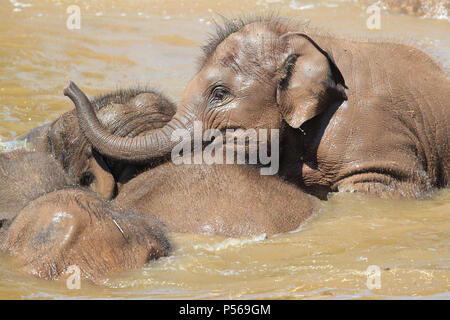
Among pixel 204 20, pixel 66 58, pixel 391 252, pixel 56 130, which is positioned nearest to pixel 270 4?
pixel 204 20

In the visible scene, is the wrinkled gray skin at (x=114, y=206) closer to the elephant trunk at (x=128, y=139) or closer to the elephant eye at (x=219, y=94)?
the elephant trunk at (x=128, y=139)

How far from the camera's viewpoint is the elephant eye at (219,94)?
26.7 ft

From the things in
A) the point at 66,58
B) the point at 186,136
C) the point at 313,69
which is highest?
the point at 313,69

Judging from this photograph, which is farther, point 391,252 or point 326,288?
point 391,252

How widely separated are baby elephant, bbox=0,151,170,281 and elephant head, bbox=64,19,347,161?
1.73 metres

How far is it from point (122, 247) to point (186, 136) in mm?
2256

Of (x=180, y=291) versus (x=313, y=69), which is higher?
(x=313, y=69)

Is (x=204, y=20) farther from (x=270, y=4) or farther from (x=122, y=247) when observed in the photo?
(x=122, y=247)

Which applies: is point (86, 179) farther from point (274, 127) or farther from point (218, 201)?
point (274, 127)

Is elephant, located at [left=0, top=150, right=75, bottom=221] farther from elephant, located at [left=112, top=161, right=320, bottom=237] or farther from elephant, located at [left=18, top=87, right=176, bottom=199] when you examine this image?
elephant, located at [left=112, top=161, right=320, bottom=237]

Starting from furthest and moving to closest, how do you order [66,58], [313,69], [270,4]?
1. [270,4]
2. [66,58]
3. [313,69]

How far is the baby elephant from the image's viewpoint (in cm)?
589
